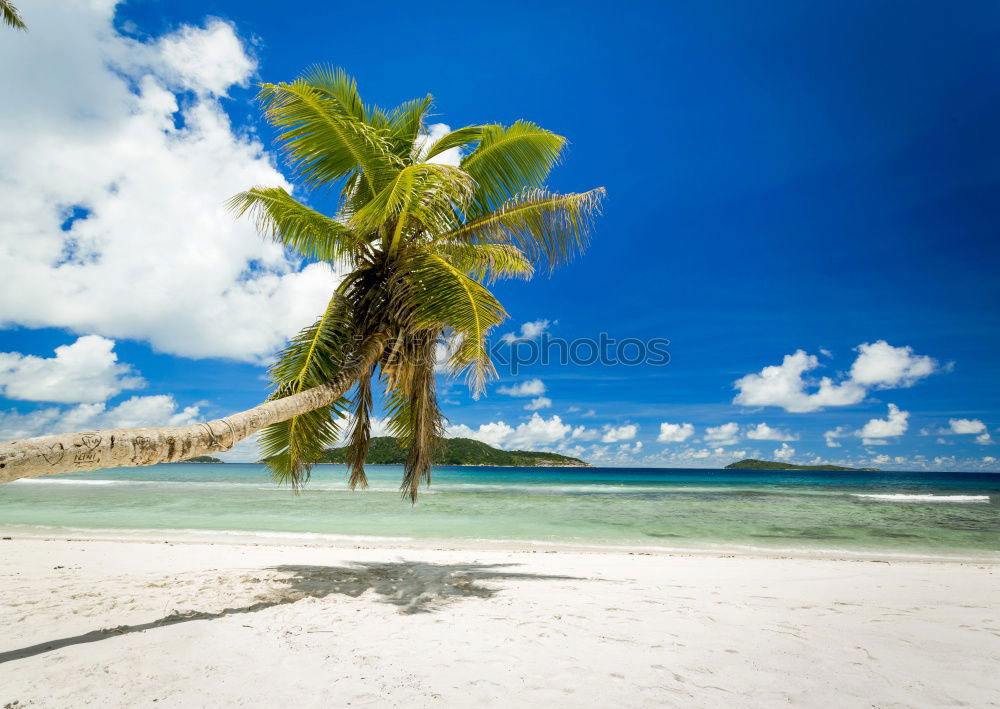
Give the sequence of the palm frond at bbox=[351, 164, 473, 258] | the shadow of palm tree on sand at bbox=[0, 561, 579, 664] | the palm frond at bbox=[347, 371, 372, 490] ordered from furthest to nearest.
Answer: the palm frond at bbox=[347, 371, 372, 490], the palm frond at bbox=[351, 164, 473, 258], the shadow of palm tree on sand at bbox=[0, 561, 579, 664]

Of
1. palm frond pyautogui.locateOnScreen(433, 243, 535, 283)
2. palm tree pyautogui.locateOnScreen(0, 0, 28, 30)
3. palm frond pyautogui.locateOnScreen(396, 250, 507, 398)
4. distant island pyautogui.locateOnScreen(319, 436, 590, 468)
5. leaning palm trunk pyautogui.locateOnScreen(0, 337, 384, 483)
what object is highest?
palm tree pyautogui.locateOnScreen(0, 0, 28, 30)

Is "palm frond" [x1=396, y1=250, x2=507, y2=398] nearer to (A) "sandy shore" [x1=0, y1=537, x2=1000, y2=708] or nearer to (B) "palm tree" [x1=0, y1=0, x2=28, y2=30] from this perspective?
(A) "sandy shore" [x1=0, y1=537, x2=1000, y2=708]

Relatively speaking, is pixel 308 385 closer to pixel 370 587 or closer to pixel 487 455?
pixel 370 587

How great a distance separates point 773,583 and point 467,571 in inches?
163

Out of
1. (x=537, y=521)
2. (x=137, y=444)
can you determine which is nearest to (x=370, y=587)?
(x=137, y=444)

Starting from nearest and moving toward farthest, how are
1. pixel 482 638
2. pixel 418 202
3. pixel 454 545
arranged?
pixel 482 638, pixel 418 202, pixel 454 545

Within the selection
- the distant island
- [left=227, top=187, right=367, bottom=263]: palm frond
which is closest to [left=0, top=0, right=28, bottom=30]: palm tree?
[left=227, top=187, right=367, bottom=263]: palm frond

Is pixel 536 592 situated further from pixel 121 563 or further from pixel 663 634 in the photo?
pixel 121 563

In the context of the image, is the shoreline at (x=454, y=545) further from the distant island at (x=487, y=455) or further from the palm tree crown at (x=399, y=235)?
the distant island at (x=487, y=455)

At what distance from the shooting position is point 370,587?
19.6ft

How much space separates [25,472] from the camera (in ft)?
9.89

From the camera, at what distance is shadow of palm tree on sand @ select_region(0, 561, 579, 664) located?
425 centimetres

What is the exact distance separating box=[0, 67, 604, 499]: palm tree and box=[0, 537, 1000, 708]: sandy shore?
187 centimetres

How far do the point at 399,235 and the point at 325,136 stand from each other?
154 cm
